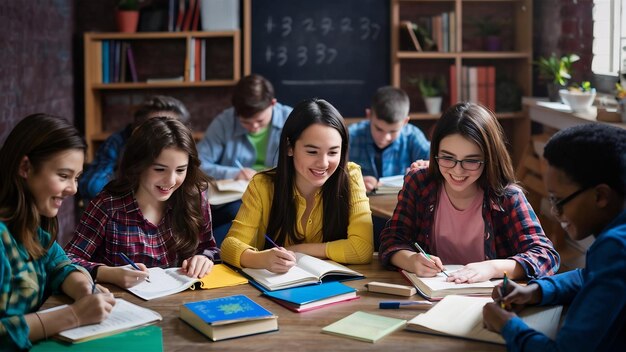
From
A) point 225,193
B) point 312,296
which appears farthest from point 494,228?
point 225,193

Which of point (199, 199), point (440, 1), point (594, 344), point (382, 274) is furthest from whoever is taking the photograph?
point (440, 1)

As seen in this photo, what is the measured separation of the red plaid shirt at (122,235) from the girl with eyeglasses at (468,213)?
23.6 inches

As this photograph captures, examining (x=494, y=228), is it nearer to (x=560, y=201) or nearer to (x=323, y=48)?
(x=560, y=201)

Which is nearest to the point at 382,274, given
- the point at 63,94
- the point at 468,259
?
the point at 468,259

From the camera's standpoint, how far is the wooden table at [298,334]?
64.8 inches

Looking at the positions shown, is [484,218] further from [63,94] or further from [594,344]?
[63,94]

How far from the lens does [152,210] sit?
2.48 metres

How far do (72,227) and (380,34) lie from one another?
245cm

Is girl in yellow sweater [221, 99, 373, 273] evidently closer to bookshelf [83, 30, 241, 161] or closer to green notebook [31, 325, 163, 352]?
green notebook [31, 325, 163, 352]

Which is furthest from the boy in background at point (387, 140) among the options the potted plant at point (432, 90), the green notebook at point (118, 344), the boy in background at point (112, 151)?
the green notebook at point (118, 344)

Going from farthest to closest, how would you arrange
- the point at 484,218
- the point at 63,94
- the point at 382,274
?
the point at 63,94
the point at 484,218
the point at 382,274

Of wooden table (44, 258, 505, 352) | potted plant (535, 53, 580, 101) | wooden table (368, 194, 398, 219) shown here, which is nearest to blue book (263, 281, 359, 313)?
wooden table (44, 258, 505, 352)

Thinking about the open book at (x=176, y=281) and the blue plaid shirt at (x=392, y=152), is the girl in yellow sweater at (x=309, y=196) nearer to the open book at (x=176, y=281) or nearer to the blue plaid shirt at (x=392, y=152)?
the open book at (x=176, y=281)

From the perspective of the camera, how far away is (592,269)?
61.6 inches
